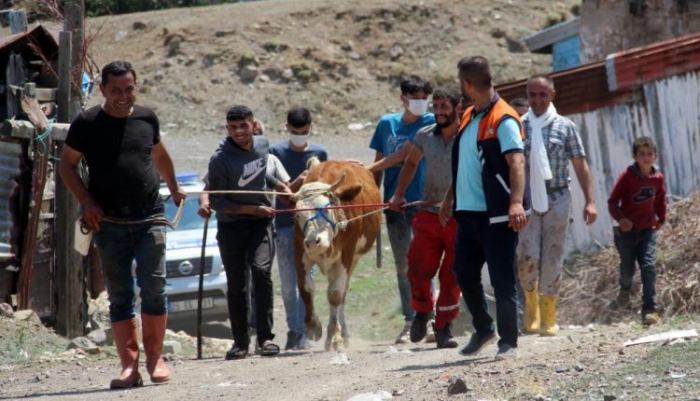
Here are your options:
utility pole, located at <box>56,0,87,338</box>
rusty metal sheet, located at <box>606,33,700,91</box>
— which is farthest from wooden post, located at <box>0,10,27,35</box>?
rusty metal sheet, located at <box>606,33,700,91</box>

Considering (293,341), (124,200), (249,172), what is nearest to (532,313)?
(293,341)

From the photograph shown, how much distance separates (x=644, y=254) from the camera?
1128 centimetres

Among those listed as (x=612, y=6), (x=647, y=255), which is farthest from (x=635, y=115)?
(x=612, y=6)

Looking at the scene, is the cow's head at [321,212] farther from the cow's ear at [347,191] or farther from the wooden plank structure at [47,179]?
the wooden plank structure at [47,179]

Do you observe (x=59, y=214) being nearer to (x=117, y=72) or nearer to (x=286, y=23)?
(x=117, y=72)

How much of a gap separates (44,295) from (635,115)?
7.06 m

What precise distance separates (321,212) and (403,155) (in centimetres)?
94

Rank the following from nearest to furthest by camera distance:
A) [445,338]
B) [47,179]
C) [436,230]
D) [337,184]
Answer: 1. [445,338]
2. [436,230]
3. [337,184]
4. [47,179]

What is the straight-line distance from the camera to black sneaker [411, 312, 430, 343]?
32.7 feet

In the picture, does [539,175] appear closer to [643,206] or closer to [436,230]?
[436,230]

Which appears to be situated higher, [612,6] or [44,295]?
[612,6]

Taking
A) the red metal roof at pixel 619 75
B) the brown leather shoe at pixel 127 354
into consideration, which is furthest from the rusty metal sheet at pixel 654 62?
the brown leather shoe at pixel 127 354

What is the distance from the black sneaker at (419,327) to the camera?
32.7 ft

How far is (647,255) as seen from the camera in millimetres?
11281
